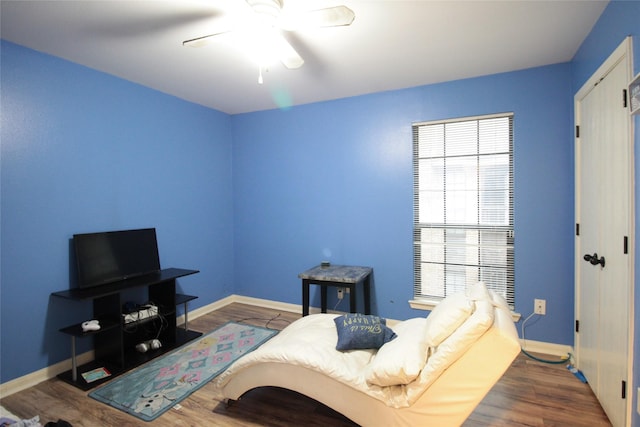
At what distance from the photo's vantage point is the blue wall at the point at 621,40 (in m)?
1.63

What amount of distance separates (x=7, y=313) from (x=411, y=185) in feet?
11.7

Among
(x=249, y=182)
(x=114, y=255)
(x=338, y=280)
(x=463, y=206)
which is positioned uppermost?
(x=249, y=182)

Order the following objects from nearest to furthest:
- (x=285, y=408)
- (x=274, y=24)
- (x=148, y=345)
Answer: (x=274, y=24), (x=285, y=408), (x=148, y=345)

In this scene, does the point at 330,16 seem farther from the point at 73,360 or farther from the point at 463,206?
the point at 73,360

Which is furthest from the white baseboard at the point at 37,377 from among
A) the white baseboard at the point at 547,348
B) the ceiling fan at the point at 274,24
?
the white baseboard at the point at 547,348

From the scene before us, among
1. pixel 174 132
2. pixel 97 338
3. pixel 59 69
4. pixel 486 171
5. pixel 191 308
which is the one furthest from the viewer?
pixel 191 308

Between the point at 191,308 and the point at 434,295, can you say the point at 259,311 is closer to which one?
the point at 191,308

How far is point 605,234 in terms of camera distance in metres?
2.05

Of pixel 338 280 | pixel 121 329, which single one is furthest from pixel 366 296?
pixel 121 329

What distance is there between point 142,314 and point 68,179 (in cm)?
132

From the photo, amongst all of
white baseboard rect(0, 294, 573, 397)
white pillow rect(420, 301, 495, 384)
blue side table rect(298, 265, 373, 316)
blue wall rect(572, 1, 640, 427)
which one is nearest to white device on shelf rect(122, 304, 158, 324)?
white baseboard rect(0, 294, 573, 397)

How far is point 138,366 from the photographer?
8.94 ft

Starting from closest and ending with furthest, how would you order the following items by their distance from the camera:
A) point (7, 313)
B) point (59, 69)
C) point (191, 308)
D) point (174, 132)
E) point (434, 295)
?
point (7, 313) < point (59, 69) < point (434, 295) < point (174, 132) < point (191, 308)

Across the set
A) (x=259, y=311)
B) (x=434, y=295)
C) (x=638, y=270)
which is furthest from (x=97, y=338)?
(x=638, y=270)
